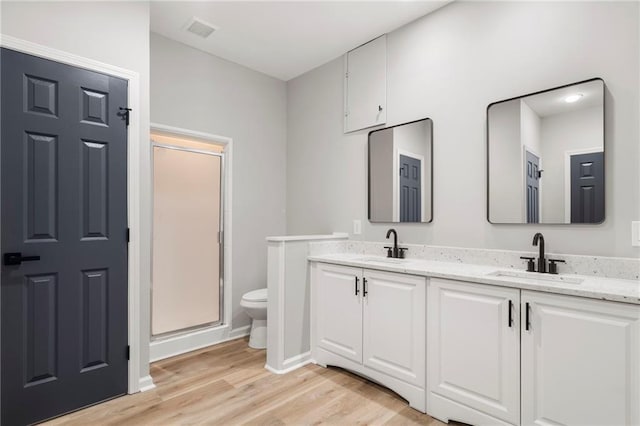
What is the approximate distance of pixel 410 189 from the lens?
286 centimetres

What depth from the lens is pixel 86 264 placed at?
220cm

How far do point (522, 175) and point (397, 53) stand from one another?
1.51 m

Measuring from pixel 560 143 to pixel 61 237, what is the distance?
3165mm

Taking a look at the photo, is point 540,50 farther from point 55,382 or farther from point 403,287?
point 55,382

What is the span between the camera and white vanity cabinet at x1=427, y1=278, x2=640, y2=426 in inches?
58.9

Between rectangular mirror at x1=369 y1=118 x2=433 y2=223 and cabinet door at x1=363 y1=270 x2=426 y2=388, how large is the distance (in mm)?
707

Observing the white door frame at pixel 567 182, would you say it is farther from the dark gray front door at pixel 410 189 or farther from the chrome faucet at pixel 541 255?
the dark gray front door at pixel 410 189

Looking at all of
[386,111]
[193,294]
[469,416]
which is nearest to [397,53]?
[386,111]

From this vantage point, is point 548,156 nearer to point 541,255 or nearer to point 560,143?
point 560,143

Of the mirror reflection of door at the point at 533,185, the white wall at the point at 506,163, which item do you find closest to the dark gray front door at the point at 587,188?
the mirror reflection of door at the point at 533,185

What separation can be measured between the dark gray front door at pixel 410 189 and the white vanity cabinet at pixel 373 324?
2.23ft

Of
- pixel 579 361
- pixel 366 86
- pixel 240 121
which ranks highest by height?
pixel 366 86

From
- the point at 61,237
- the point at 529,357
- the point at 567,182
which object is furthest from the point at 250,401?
the point at 567,182

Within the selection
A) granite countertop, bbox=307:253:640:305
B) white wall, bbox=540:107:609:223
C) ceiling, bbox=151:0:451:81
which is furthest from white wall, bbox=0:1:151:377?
white wall, bbox=540:107:609:223
